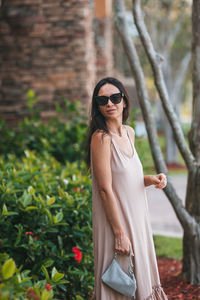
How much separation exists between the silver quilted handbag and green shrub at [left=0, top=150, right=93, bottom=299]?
0.58 m

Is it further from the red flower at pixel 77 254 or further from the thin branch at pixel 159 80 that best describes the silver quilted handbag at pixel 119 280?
the thin branch at pixel 159 80

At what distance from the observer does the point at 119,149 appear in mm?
2336

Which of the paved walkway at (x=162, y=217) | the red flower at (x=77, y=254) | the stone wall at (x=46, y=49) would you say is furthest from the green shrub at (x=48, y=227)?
the paved walkway at (x=162, y=217)

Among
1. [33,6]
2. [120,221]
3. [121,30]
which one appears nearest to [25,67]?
→ [33,6]

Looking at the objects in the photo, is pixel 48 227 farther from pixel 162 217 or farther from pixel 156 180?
pixel 162 217

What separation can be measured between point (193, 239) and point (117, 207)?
159 centimetres

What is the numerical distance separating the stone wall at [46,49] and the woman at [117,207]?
4.14 metres

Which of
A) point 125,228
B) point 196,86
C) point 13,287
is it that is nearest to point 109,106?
point 125,228

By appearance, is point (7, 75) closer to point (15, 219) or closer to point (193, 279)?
point (15, 219)

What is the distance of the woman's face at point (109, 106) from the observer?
2.40 meters

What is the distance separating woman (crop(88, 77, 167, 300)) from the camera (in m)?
2.23

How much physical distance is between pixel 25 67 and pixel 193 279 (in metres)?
4.37

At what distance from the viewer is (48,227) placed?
9.58 ft

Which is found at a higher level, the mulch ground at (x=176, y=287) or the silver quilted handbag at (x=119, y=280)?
the silver quilted handbag at (x=119, y=280)
